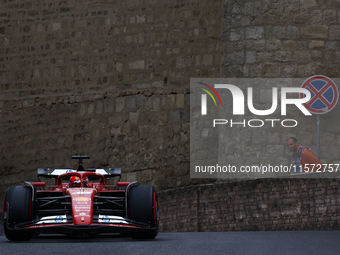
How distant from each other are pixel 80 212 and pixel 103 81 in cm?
1018

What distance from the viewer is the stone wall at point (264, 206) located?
43.8ft

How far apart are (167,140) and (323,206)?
17.7ft

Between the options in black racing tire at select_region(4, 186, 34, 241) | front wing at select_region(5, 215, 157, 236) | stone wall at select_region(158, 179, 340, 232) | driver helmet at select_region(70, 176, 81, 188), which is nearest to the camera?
front wing at select_region(5, 215, 157, 236)

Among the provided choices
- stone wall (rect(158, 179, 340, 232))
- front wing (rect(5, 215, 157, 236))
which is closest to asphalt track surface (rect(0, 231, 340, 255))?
front wing (rect(5, 215, 157, 236))

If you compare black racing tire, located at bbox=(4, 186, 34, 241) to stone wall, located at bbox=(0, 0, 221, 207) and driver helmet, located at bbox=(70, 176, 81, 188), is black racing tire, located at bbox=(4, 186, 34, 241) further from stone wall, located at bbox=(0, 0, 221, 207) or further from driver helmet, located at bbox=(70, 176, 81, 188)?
stone wall, located at bbox=(0, 0, 221, 207)

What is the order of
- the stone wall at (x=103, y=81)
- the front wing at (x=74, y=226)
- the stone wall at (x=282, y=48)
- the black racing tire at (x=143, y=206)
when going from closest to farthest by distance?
the front wing at (x=74, y=226)
the black racing tire at (x=143, y=206)
the stone wall at (x=282, y=48)
the stone wall at (x=103, y=81)

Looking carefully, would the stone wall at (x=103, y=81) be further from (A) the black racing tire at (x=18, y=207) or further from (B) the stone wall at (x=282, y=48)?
(A) the black racing tire at (x=18, y=207)

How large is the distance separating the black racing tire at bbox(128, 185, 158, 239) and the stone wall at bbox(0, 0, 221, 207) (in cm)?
781

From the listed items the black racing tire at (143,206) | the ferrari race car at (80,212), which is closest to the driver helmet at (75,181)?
the ferrari race car at (80,212)

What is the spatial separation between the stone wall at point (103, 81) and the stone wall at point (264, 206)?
295 cm

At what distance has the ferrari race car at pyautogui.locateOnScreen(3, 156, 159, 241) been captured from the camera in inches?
364

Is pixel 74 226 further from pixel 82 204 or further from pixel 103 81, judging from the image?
pixel 103 81

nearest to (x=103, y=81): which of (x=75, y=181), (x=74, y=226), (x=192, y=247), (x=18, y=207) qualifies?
(x=75, y=181)

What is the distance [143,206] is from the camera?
966 cm
